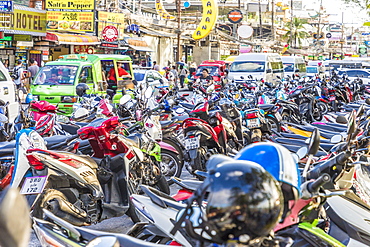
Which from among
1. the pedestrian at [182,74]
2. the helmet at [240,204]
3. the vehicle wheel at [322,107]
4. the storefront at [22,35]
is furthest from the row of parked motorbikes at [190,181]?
the pedestrian at [182,74]

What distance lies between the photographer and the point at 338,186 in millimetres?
3633

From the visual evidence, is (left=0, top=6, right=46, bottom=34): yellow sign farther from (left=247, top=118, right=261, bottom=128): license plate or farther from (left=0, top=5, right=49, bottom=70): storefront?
(left=247, top=118, right=261, bottom=128): license plate

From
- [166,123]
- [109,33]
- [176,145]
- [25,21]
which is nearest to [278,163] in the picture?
[176,145]

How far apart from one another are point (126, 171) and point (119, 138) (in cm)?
35

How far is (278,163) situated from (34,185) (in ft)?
9.41

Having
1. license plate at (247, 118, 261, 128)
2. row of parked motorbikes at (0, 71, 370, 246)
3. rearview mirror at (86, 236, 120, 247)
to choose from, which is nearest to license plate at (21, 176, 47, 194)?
row of parked motorbikes at (0, 71, 370, 246)

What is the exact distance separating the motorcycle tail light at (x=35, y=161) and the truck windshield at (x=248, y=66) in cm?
1951

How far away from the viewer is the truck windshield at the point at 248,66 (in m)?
24.0

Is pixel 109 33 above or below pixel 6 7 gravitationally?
below

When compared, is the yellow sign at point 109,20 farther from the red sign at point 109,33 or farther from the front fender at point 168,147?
the front fender at point 168,147

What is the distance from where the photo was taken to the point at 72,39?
24797 millimetres

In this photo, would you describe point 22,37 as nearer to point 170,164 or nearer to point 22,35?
point 22,35

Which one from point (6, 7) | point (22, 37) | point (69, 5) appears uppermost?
point (69, 5)

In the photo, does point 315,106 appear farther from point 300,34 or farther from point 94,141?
point 300,34
